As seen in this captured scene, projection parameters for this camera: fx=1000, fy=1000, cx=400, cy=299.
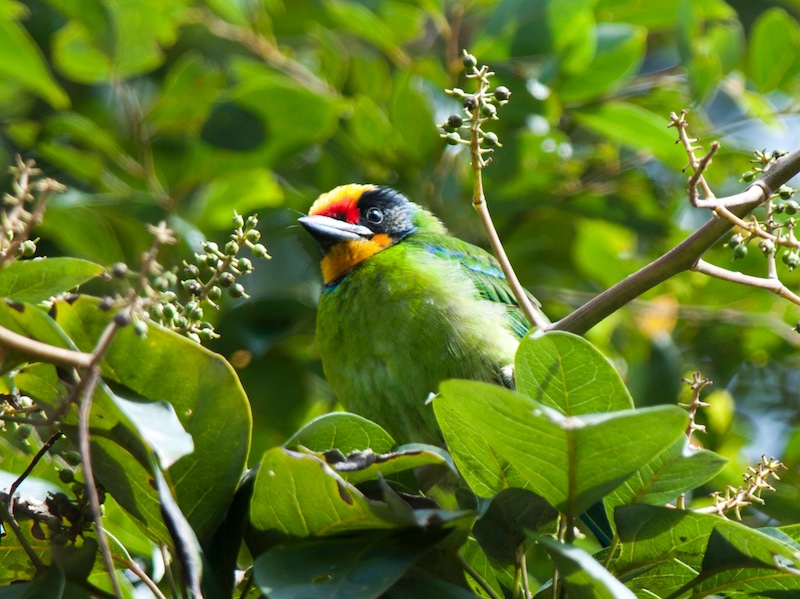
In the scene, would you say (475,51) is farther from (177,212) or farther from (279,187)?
(177,212)

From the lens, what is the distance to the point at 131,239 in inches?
136

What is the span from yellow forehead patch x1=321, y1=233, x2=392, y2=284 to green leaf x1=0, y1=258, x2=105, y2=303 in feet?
5.53

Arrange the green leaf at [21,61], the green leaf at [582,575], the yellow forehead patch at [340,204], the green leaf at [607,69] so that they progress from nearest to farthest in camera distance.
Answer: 1. the green leaf at [582,575]
2. the green leaf at [21,61]
3. the green leaf at [607,69]
4. the yellow forehead patch at [340,204]

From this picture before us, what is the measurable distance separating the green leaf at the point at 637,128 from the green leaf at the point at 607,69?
6 centimetres

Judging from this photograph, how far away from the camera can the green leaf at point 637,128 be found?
9.57 ft

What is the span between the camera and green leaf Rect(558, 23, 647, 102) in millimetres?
3059

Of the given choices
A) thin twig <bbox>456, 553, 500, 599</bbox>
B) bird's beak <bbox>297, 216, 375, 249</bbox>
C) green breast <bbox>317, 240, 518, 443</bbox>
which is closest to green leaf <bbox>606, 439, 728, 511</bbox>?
thin twig <bbox>456, 553, 500, 599</bbox>

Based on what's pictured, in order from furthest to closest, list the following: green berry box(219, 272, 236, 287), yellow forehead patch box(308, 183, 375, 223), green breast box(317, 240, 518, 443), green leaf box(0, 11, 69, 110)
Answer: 1. yellow forehead patch box(308, 183, 375, 223)
2. green leaf box(0, 11, 69, 110)
3. green breast box(317, 240, 518, 443)
4. green berry box(219, 272, 236, 287)

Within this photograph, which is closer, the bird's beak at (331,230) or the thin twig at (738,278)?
the thin twig at (738,278)

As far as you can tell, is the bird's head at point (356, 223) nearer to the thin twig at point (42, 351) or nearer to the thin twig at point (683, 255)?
the thin twig at point (683, 255)

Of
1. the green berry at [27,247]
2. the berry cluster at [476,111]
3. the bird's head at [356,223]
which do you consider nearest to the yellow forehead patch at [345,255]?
the bird's head at [356,223]

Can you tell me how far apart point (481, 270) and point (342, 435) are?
5.28 ft

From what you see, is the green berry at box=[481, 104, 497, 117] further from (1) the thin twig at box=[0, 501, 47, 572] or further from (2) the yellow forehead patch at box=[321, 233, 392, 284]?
(2) the yellow forehead patch at box=[321, 233, 392, 284]

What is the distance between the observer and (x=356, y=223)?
10.6 ft
